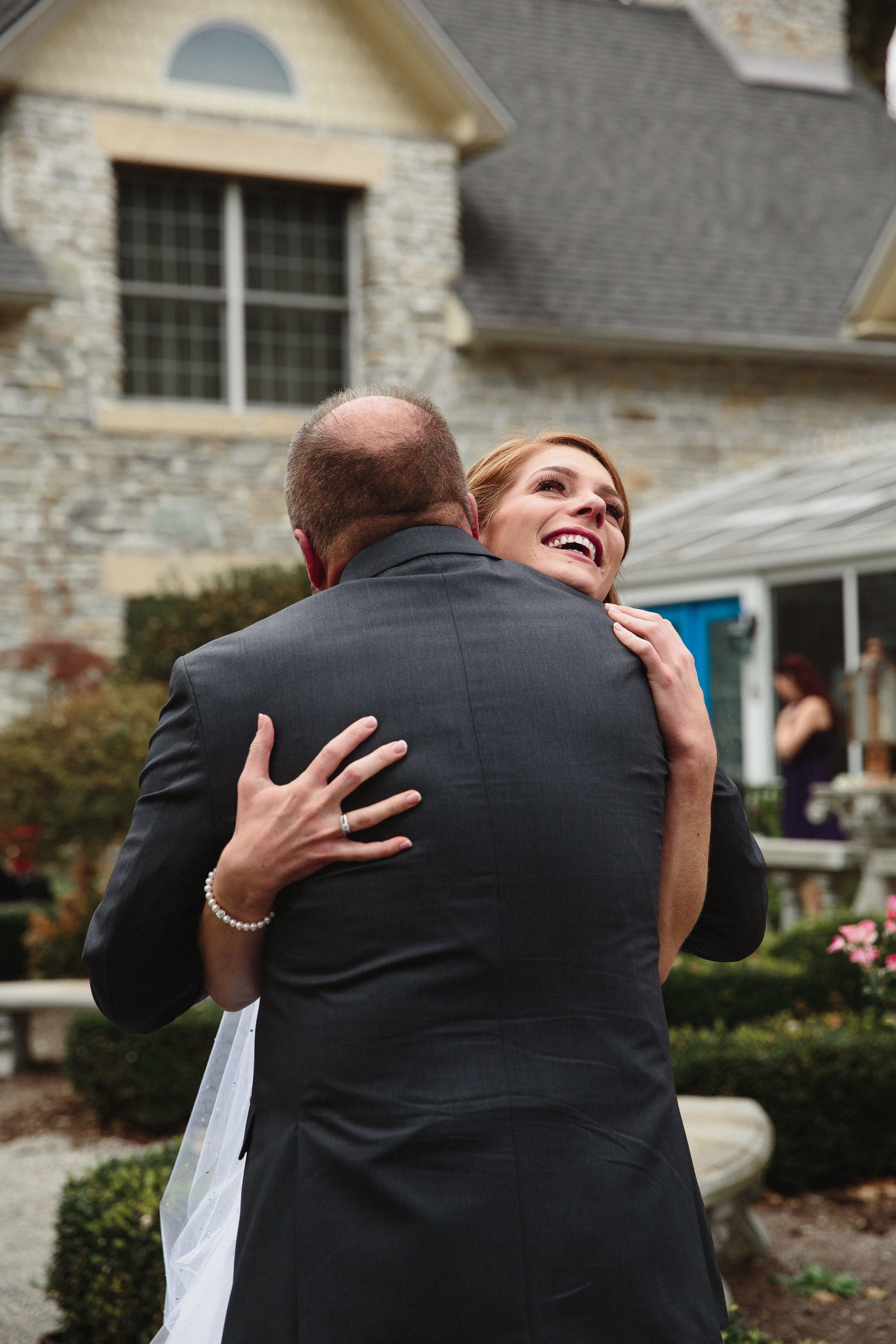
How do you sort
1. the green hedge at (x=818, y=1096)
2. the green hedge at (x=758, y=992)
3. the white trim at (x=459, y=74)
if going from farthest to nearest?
the white trim at (x=459, y=74) → the green hedge at (x=758, y=992) → the green hedge at (x=818, y=1096)

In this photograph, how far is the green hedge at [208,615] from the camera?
1078cm

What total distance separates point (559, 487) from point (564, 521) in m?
0.09

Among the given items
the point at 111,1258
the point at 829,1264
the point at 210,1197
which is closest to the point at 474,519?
the point at 210,1197

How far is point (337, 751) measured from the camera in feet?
6.11

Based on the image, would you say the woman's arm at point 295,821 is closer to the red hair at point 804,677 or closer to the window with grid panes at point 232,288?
the red hair at point 804,677

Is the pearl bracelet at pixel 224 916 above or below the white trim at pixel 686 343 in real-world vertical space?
above

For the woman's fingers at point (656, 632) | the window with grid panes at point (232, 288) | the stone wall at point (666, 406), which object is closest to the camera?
the woman's fingers at point (656, 632)

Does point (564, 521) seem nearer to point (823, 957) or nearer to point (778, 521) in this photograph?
point (823, 957)

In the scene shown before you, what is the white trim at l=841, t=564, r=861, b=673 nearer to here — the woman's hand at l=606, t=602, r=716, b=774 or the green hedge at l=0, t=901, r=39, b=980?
the green hedge at l=0, t=901, r=39, b=980

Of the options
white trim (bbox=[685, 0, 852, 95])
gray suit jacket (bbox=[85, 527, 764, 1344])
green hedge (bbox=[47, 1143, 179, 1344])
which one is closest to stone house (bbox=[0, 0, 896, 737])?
white trim (bbox=[685, 0, 852, 95])

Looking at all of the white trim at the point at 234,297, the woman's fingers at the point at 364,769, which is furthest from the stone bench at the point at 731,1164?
the white trim at the point at 234,297

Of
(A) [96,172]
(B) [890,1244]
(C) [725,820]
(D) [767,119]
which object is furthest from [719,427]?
(C) [725,820]

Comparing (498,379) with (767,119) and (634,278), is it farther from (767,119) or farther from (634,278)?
(767,119)

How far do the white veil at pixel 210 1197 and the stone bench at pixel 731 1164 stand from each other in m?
2.13
